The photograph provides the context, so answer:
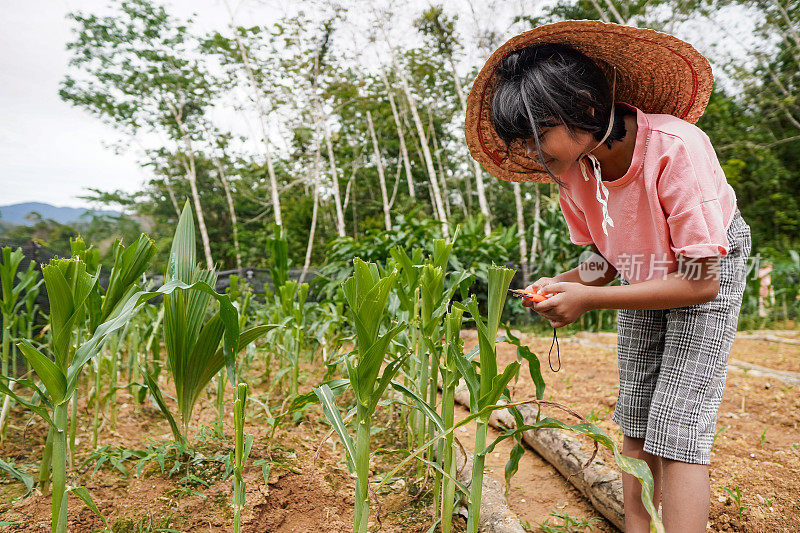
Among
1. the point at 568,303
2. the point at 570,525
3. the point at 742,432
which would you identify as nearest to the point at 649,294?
the point at 568,303

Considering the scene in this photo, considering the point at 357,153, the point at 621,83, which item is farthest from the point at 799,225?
the point at 621,83

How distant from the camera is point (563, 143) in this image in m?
1.03

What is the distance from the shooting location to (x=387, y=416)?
215 cm

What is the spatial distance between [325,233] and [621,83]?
13833mm

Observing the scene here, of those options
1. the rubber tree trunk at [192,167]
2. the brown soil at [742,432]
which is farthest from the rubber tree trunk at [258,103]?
the brown soil at [742,432]

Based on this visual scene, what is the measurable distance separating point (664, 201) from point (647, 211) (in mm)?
97

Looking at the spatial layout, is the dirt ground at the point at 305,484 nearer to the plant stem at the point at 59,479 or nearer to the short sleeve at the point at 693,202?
the plant stem at the point at 59,479

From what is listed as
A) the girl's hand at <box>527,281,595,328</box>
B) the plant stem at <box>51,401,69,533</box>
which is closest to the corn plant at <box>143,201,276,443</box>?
the plant stem at <box>51,401,69,533</box>

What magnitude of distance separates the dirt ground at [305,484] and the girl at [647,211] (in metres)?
0.42

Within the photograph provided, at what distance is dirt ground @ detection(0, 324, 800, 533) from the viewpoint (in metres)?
1.24

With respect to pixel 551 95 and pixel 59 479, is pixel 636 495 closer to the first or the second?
pixel 551 95

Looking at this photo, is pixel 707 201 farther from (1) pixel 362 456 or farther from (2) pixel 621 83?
(1) pixel 362 456

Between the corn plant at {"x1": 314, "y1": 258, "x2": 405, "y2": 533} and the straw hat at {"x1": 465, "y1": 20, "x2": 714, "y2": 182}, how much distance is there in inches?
23.6

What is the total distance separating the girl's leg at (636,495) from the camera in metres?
1.13
